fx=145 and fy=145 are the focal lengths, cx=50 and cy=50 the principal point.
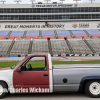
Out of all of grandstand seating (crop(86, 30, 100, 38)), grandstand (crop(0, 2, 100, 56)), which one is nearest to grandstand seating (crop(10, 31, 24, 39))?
grandstand (crop(0, 2, 100, 56))

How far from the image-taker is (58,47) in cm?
4441

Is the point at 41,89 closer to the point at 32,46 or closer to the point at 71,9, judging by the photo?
the point at 32,46

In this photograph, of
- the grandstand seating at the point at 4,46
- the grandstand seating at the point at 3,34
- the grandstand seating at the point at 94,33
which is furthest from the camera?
the grandstand seating at the point at 94,33

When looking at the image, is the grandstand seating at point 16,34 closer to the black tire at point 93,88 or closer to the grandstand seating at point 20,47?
the grandstand seating at point 20,47

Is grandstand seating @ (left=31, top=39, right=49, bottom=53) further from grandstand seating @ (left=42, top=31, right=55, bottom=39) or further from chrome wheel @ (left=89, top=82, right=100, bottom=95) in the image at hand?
chrome wheel @ (left=89, top=82, right=100, bottom=95)

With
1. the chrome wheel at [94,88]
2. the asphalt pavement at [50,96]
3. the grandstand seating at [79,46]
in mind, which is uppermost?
the chrome wheel at [94,88]

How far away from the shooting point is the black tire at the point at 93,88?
5676 millimetres

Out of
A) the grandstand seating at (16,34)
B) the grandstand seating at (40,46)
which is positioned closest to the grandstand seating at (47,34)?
the grandstand seating at (40,46)

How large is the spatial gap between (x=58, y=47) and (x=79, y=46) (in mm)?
6646

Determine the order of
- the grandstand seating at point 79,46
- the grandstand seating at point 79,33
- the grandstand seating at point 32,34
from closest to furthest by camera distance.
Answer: the grandstand seating at point 79,46 → the grandstand seating at point 32,34 → the grandstand seating at point 79,33

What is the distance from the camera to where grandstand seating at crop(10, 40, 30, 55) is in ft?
135

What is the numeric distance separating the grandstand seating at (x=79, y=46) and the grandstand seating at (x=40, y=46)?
8363 mm

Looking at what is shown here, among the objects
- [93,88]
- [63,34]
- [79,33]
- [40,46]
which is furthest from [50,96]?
[79,33]

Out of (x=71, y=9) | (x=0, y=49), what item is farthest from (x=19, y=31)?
(x=71, y=9)
